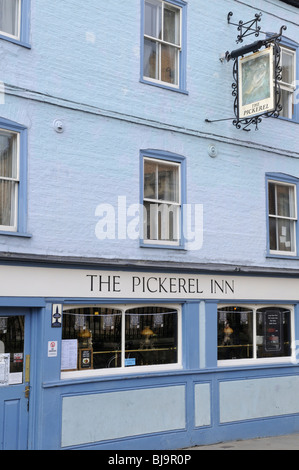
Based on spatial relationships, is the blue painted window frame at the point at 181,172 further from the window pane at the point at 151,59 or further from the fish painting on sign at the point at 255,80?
the fish painting on sign at the point at 255,80

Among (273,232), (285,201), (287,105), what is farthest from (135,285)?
(287,105)

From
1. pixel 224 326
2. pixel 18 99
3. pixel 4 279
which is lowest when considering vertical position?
pixel 224 326

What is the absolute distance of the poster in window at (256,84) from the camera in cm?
1136

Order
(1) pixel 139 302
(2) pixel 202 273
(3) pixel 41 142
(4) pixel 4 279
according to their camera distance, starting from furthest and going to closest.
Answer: (2) pixel 202 273
(1) pixel 139 302
(3) pixel 41 142
(4) pixel 4 279

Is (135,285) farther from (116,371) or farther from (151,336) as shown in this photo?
(116,371)

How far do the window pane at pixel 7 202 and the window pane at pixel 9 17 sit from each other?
2.49 m

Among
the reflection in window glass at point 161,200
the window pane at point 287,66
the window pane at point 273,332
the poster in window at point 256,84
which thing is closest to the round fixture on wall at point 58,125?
the reflection in window glass at point 161,200

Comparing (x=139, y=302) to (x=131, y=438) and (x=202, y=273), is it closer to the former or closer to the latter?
(x=202, y=273)

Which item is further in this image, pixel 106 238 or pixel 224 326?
pixel 224 326

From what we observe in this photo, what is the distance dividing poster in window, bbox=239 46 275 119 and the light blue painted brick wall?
0.48m

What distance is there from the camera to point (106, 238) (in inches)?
404

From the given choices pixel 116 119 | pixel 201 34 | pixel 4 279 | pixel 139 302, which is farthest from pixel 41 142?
pixel 201 34

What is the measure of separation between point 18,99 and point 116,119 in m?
1.87

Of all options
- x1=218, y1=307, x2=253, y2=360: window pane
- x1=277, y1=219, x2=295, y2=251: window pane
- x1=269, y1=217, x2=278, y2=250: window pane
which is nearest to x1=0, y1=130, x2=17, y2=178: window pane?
x1=218, y1=307, x2=253, y2=360: window pane
